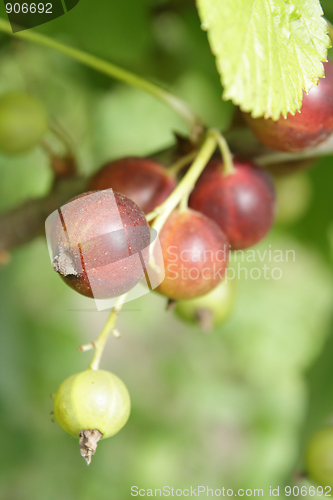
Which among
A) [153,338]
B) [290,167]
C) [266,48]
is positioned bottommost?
[153,338]

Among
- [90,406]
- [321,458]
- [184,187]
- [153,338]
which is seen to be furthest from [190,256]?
[153,338]

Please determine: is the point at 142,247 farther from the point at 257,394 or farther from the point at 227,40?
the point at 257,394

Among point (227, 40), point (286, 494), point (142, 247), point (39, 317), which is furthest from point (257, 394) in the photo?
point (227, 40)

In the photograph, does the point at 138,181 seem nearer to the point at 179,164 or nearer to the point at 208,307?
the point at 179,164

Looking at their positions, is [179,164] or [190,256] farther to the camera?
[179,164]

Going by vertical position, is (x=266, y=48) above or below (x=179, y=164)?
above

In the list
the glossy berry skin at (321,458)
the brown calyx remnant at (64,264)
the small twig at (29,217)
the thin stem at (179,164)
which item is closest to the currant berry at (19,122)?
the small twig at (29,217)
